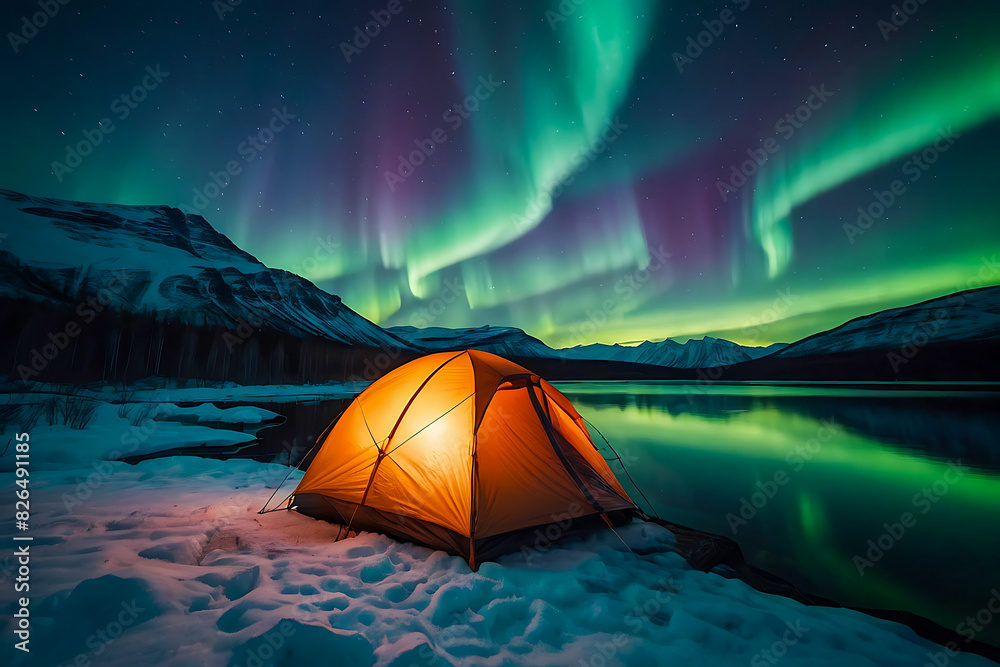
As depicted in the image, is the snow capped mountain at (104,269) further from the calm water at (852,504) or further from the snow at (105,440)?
the calm water at (852,504)

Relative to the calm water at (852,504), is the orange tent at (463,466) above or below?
above

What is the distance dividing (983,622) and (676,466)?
10448 millimetres

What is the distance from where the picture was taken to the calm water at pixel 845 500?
693 centimetres

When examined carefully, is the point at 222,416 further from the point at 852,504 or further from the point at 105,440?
the point at 852,504

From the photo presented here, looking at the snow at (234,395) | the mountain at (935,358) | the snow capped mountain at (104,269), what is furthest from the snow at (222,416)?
the mountain at (935,358)

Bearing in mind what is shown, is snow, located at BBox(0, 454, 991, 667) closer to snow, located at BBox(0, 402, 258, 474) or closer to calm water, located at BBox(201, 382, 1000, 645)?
calm water, located at BBox(201, 382, 1000, 645)

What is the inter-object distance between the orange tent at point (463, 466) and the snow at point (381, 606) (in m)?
0.35

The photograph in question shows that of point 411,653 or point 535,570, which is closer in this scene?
point 411,653

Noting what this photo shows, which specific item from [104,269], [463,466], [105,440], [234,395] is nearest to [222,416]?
[105,440]

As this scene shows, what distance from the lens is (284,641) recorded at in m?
3.18

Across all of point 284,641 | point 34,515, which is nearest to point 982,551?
point 284,641

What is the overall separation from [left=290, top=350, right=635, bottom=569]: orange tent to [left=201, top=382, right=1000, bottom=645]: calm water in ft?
13.7

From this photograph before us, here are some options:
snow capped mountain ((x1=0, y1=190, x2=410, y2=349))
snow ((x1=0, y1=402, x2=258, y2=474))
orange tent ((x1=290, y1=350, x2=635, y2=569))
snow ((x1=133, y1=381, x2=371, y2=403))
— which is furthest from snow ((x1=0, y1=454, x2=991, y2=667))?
snow capped mountain ((x1=0, y1=190, x2=410, y2=349))

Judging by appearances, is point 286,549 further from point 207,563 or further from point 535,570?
point 535,570
